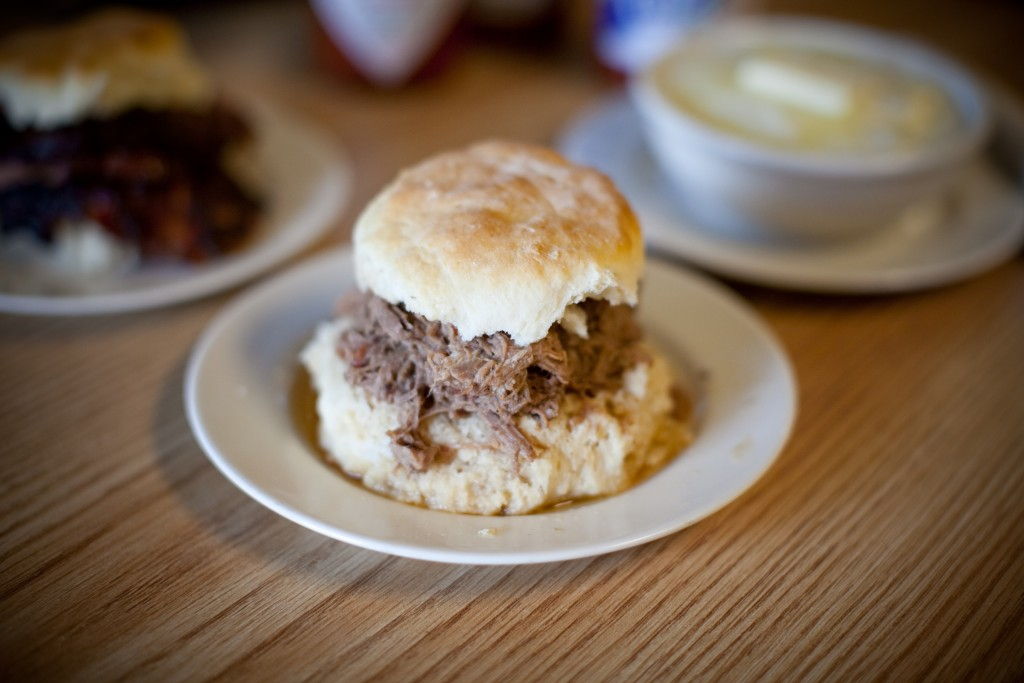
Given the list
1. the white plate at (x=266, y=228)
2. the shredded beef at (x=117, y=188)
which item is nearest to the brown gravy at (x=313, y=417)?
the white plate at (x=266, y=228)

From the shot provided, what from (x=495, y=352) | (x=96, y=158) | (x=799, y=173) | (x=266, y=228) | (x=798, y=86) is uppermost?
(x=798, y=86)

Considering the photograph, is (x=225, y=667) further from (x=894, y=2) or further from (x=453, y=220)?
(x=894, y=2)

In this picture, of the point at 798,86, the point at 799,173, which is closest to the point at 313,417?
the point at 799,173

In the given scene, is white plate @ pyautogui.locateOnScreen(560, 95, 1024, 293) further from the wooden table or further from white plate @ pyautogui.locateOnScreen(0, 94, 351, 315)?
white plate @ pyautogui.locateOnScreen(0, 94, 351, 315)

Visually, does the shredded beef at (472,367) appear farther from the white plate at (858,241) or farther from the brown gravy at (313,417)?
the white plate at (858,241)

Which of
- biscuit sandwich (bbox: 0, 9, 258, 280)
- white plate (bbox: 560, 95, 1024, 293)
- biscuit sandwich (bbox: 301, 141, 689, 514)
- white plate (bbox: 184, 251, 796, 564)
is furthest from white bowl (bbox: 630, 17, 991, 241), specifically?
biscuit sandwich (bbox: 0, 9, 258, 280)

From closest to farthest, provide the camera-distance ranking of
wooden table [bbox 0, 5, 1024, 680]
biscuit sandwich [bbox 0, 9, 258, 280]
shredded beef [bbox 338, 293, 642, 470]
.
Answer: wooden table [bbox 0, 5, 1024, 680]
shredded beef [bbox 338, 293, 642, 470]
biscuit sandwich [bbox 0, 9, 258, 280]

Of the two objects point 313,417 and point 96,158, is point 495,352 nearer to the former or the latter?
point 313,417
